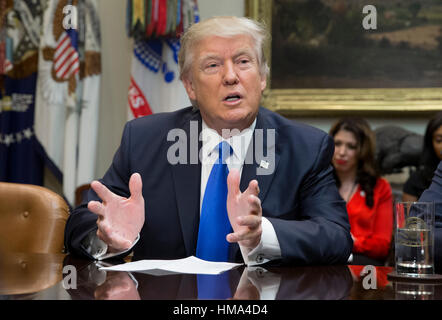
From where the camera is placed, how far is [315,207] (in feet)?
6.71

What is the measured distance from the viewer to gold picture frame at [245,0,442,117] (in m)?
4.68

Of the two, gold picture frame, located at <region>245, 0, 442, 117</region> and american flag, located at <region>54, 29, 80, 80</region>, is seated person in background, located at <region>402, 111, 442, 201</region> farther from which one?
american flag, located at <region>54, 29, 80, 80</region>

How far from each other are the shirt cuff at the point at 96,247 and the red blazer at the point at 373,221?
8.05 feet

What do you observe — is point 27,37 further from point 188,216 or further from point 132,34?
point 188,216

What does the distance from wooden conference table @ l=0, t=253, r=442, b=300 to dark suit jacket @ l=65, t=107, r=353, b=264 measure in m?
0.26

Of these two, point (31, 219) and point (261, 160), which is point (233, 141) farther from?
point (31, 219)

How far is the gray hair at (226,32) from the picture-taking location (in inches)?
89.8

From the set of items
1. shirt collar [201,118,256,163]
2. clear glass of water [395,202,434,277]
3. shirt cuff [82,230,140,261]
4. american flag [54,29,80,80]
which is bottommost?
shirt cuff [82,230,140,261]

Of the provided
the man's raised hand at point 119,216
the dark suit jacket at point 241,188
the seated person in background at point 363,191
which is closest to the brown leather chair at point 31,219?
the dark suit jacket at point 241,188

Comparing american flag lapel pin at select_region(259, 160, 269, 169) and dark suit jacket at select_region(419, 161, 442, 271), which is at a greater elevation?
american flag lapel pin at select_region(259, 160, 269, 169)

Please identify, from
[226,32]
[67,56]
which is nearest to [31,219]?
[226,32]

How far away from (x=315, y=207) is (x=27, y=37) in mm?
3364

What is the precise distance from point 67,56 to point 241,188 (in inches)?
107

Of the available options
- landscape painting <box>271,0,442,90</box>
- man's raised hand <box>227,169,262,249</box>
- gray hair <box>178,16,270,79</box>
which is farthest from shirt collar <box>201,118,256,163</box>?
landscape painting <box>271,0,442,90</box>
